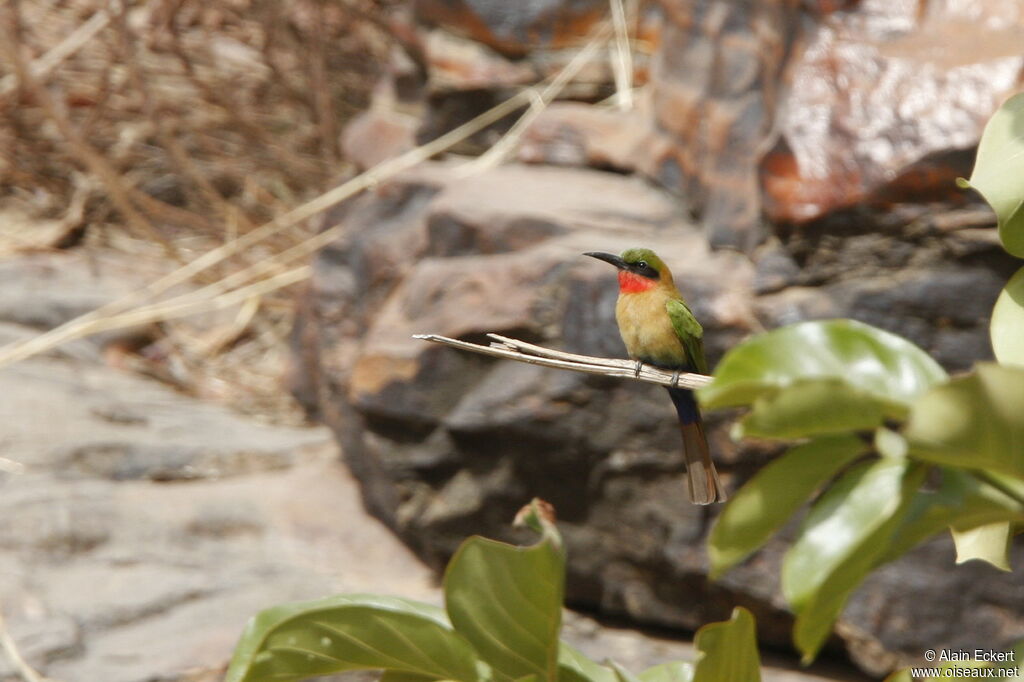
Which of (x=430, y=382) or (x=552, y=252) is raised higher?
(x=552, y=252)

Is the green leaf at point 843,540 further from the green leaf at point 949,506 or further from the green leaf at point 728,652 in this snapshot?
the green leaf at point 728,652

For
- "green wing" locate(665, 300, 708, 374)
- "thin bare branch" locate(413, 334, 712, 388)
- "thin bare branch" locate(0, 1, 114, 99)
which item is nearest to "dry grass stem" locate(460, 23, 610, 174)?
"thin bare branch" locate(0, 1, 114, 99)

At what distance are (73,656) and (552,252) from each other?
1.40 m

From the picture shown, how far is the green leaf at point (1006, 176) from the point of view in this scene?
0.80m

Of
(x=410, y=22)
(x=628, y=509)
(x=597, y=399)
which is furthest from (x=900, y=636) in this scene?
(x=410, y=22)

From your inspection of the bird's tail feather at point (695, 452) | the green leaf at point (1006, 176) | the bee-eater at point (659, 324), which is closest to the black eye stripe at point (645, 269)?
the bee-eater at point (659, 324)

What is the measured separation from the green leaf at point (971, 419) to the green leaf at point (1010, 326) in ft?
0.88

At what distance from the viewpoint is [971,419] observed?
0.54 m

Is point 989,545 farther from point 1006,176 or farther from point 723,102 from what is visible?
point 723,102

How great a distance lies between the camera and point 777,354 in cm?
60

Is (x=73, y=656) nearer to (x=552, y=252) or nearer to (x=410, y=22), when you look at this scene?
(x=552, y=252)

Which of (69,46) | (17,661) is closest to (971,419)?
(17,661)

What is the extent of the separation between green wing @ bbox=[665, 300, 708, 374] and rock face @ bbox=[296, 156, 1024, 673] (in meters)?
0.58

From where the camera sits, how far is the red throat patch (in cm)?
167
